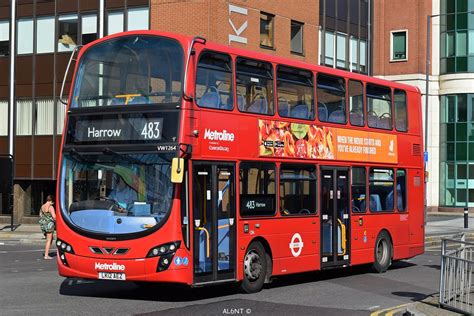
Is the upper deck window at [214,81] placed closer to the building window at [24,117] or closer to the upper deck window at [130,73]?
the upper deck window at [130,73]

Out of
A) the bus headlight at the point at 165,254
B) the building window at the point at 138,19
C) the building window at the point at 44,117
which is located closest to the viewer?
the bus headlight at the point at 165,254

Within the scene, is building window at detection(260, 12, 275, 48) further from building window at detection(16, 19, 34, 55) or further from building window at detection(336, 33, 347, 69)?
building window at detection(16, 19, 34, 55)

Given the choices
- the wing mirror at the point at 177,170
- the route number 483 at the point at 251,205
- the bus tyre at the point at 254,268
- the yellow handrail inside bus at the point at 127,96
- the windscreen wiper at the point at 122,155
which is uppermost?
the yellow handrail inside bus at the point at 127,96

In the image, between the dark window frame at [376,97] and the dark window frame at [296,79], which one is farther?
the dark window frame at [376,97]

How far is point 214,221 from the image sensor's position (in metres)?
13.2

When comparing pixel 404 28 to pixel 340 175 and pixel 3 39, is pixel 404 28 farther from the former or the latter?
pixel 340 175

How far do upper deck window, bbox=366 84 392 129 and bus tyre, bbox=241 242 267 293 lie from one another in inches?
192

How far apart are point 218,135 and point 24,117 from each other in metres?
27.8

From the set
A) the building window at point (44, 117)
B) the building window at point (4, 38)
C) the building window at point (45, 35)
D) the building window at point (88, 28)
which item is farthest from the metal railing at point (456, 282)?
the building window at point (4, 38)

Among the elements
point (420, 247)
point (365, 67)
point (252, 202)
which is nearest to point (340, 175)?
point (252, 202)

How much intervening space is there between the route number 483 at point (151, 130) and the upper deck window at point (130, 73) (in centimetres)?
37

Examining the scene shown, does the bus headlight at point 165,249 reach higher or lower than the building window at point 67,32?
lower

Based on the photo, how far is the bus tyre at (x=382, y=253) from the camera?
714 inches

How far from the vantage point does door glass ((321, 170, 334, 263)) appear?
1612 centimetres
